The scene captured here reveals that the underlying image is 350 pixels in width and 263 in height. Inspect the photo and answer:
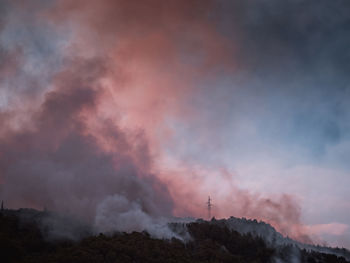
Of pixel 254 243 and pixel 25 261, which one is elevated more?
pixel 254 243

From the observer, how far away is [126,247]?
13225cm

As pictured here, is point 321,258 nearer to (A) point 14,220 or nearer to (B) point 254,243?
(B) point 254,243

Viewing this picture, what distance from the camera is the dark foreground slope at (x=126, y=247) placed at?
11850 cm

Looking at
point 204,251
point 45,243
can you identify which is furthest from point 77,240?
point 204,251

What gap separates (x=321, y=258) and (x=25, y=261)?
496ft

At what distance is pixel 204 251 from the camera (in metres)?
148

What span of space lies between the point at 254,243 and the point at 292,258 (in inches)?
811

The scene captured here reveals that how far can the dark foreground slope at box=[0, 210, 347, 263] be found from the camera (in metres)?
118

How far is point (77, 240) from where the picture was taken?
161 meters

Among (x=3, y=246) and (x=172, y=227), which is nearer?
(x=3, y=246)

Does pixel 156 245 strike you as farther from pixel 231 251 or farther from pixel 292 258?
pixel 292 258

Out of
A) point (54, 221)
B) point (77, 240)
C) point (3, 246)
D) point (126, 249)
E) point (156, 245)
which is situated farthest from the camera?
point (54, 221)

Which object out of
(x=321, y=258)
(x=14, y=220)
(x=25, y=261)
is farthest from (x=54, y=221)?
(x=321, y=258)

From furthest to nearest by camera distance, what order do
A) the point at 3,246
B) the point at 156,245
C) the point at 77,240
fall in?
the point at 77,240 → the point at 156,245 → the point at 3,246
